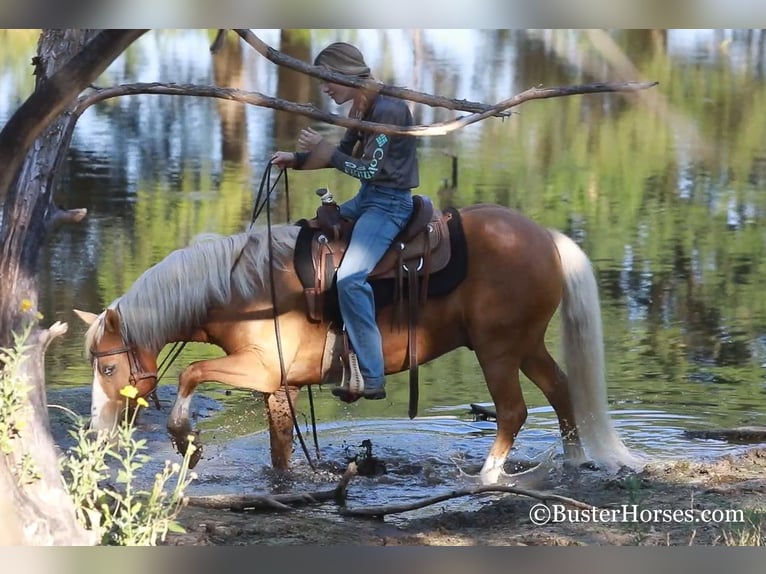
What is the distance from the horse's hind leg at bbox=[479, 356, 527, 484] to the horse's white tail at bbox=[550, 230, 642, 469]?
0.91 feet

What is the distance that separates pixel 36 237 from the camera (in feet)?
20.4

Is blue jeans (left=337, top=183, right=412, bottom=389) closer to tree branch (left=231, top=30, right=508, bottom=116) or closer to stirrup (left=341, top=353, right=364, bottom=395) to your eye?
stirrup (left=341, top=353, right=364, bottom=395)

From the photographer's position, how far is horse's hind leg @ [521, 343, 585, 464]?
6230mm

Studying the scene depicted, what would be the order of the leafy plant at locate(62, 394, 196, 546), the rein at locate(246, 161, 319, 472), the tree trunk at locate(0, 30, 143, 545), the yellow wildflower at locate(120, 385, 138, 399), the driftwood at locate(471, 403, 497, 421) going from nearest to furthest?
1. the leafy plant at locate(62, 394, 196, 546)
2. the tree trunk at locate(0, 30, 143, 545)
3. the yellow wildflower at locate(120, 385, 138, 399)
4. the rein at locate(246, 161, 319, 472)
5. the driftwood at locate(471, 403, 497, 421)

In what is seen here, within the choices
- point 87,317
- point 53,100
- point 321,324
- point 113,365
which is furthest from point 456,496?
point 53,100

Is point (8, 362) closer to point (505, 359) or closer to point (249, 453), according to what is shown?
point (249, 453)

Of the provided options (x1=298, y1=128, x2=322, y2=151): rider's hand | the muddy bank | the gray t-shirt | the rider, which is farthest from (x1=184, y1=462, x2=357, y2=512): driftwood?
(x1=298, y1=128, x2=322, y2=151): rider's hand

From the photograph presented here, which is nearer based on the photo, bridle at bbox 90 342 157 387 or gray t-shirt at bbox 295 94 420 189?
gray t-shirt at bbox 295 94 420 189

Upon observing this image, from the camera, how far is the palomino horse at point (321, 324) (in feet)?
20.0

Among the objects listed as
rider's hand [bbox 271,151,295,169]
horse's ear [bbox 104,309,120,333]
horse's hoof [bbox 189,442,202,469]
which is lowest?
horse's hoof [bbox 189,442,202,469]

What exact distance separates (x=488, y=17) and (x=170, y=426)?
2.44 metres

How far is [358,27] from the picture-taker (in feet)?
19.7

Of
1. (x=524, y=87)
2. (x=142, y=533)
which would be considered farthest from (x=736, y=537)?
(x=142, y=533)

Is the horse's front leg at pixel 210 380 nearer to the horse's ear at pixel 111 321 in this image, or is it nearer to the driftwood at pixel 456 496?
the horse's ear at pixel 111 321
